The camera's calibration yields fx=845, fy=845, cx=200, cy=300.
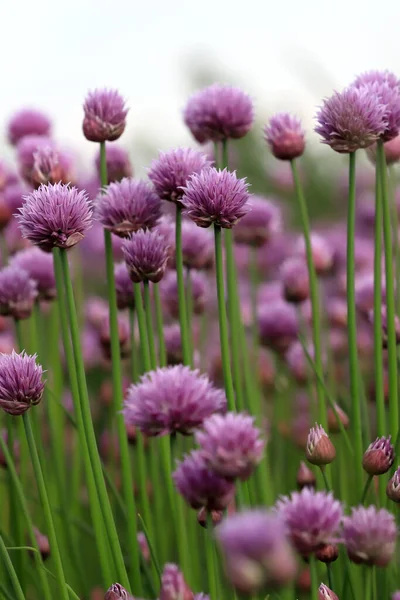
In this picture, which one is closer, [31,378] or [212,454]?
[212,454]

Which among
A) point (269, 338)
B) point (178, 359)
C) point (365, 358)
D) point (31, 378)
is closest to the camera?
point (31, 378)

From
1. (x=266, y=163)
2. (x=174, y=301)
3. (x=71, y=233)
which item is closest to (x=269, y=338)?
(x=174, y=301)

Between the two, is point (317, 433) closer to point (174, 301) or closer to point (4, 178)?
point (174, 301)

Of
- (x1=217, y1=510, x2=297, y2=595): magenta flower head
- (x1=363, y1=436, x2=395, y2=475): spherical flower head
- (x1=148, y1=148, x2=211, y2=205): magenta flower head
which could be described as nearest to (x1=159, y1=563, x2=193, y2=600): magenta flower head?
(x1=217, y1=510, x2=297, y2=595): magenta flower head

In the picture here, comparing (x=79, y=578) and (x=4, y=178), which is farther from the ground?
(x=4, y=178)

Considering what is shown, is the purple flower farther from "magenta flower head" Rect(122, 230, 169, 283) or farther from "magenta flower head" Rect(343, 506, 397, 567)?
"magenta flower head" Rect(122, 230, 169, 283)

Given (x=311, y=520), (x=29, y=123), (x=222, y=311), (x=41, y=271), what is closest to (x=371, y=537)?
(x=311, y=520)

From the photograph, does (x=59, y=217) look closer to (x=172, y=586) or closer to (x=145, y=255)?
(x=145, y=255)
